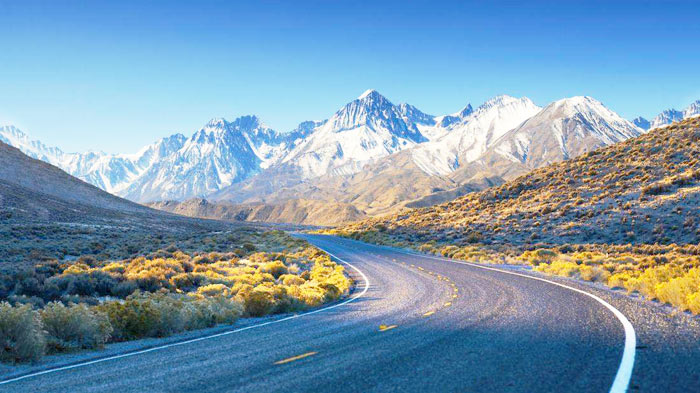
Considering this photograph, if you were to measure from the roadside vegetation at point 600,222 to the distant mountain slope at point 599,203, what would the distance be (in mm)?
92

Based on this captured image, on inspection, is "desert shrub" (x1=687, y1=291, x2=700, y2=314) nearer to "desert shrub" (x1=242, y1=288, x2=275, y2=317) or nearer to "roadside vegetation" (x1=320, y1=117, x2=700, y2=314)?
"roadside vegetation" (x1=320, y1=117, x2=700, y2=314)

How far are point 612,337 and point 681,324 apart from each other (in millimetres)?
2159

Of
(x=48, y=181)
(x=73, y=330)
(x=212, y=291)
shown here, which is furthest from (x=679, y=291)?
(x=48, y=181)

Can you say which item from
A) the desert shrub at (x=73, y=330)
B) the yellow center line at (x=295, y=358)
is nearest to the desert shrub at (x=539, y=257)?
the yellow center line at (x=295, y=358)

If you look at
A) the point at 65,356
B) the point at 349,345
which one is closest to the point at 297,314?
the point at 349,345

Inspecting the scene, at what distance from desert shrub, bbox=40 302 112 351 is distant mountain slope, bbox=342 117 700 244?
34338mm

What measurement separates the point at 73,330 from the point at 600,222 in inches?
1526

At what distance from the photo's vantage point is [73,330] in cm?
937

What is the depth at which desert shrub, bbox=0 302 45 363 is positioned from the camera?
26.8ft

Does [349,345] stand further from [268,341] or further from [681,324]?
[681,324]

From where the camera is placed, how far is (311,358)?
754cm

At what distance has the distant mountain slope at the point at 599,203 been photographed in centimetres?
3494

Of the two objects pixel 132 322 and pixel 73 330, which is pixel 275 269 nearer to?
pixel 132 322

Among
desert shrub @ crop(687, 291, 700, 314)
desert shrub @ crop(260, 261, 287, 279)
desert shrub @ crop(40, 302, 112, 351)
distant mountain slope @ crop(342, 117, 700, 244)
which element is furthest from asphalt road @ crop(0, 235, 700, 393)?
distant mountain slope @ crop(342, 117, 700, 244)
